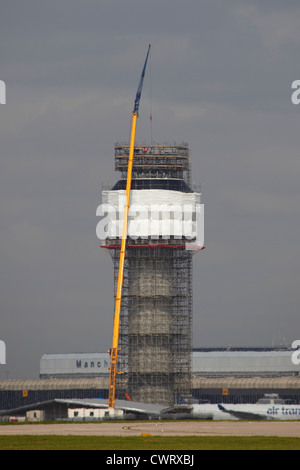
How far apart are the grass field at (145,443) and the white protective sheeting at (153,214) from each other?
106 meters

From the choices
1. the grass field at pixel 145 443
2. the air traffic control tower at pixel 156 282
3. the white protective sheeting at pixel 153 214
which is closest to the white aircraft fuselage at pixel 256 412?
the air traffic control tower at pixel 156 282

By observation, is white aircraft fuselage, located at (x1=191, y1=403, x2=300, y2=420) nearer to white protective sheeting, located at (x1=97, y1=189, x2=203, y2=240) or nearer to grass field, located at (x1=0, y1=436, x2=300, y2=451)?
white protective sheeting, located at (x1=97, y1=189, x2=203, y2=240)

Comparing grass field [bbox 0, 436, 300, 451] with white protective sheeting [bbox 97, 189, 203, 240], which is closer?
grass field [bbox 0, 436, 300, 451]

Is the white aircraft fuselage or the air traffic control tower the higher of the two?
the air traffic control tower

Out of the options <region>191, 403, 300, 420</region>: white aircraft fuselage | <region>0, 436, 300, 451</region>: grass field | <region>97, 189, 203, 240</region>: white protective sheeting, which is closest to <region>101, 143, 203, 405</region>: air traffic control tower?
<region>97, 189, 203, 240</region>: white protective sheeting

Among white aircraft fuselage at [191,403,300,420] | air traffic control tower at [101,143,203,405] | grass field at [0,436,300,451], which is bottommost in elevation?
Answer: grass field at [0,436,300,451]

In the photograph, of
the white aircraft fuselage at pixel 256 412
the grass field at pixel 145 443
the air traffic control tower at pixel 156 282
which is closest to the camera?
the grass field at pixel 145 443

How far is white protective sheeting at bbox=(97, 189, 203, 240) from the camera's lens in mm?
190000

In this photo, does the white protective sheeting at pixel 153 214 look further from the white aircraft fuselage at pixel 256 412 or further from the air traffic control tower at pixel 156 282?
the white aircraft fuselage at pixel 256 412

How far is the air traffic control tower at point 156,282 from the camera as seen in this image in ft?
609

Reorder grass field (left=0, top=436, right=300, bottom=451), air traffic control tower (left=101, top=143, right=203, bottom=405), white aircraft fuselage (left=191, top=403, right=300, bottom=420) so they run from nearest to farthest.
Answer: grass field (left=0, top=436, right=300, bottom=451) → white aircraft fuselage (left=191, top=403, right=300, bottom=420) → air traffic control tower (left=101, top=143, right=203, bottom=405)

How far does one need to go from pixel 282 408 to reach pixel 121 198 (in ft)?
193

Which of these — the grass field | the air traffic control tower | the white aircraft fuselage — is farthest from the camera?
the air traffic control tower

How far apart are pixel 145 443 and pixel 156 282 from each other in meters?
109
